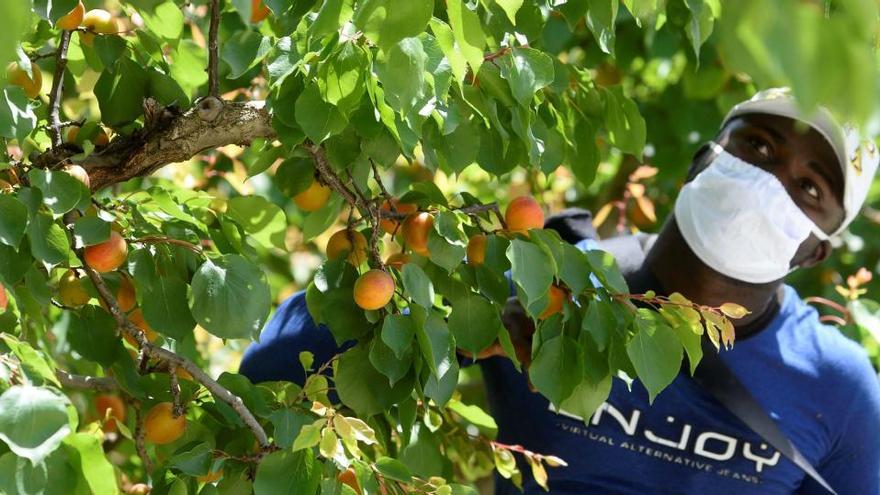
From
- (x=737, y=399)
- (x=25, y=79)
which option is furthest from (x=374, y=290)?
(x=737, y=399)

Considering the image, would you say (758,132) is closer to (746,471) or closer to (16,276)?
(746,471)

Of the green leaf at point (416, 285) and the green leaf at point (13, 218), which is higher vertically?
the green leaf at point (13, 218)

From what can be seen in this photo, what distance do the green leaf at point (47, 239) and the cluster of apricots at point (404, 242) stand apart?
0.42 m

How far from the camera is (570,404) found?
200 centimetres

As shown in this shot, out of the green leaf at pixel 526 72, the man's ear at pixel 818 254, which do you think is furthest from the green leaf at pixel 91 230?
the man's ear at pixel 818 254

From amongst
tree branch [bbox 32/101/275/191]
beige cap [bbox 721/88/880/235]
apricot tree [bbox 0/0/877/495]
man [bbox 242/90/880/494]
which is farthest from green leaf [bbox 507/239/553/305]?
beige cap [bbox 721/88/880/235]

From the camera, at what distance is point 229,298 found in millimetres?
1807

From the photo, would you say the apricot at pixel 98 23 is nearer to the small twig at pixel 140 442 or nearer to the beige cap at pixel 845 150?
the small twig at pixel 140 442

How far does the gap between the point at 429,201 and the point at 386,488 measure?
0.50m

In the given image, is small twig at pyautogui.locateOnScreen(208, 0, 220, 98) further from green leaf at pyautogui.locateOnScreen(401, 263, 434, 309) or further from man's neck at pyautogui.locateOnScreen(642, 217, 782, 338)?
man's neck at pyautogui.locateOnScreen(642, 217, 782, 338)

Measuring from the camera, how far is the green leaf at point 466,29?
1.44 metres

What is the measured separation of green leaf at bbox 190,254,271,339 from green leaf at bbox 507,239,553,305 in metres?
0.36

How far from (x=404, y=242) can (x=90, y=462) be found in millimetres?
734

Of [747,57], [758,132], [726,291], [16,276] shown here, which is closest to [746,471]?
[726,291]
